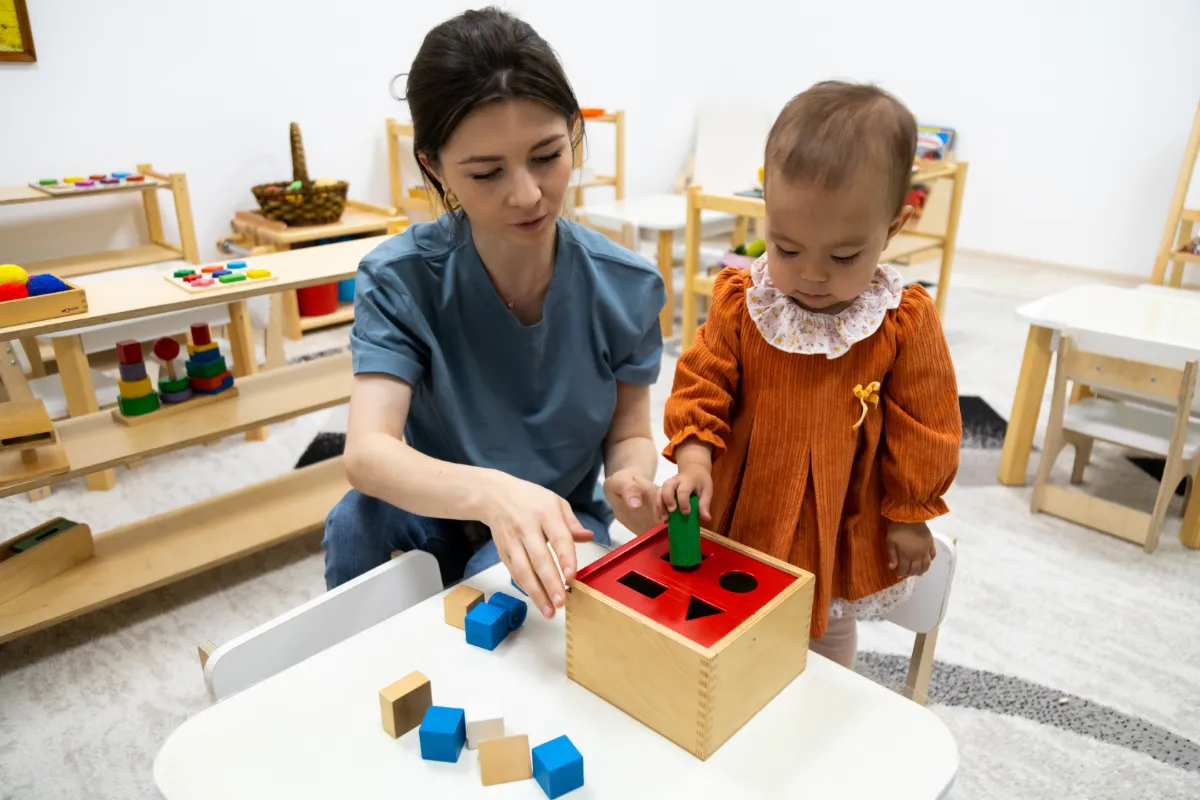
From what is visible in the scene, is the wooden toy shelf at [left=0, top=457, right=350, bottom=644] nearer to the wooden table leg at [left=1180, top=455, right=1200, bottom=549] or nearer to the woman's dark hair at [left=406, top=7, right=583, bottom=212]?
the woman's dark hair at [left=406, top=7, right=583, bottom=212]

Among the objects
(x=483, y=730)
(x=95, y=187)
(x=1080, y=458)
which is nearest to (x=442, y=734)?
(x=483, y=730)

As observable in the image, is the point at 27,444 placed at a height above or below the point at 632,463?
below

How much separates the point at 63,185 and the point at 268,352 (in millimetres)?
791

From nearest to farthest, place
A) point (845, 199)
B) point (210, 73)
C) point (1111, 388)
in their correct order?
point (845, 199), point (1111, 388), point (210, 73)

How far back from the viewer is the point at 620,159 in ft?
12.7

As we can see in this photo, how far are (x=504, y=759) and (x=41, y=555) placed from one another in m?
1.42

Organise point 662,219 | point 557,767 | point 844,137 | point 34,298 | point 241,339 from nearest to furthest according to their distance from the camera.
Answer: point 557,767 → point 844,137 → point 34,298 → point 241,339 → point 662,219

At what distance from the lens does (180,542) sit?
182cm

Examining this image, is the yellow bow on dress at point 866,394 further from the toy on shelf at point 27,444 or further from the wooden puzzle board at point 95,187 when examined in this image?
the wooden puzzle board at point 95,187

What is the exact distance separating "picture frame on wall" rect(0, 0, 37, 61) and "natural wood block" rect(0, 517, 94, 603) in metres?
1.70

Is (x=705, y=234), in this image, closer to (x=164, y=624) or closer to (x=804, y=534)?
(x=164, y=624)

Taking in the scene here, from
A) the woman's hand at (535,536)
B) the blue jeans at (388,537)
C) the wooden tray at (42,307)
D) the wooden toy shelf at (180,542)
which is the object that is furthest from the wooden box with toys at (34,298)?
the woman's hand at (535,536)

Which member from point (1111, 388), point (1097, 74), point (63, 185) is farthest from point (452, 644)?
point (1097, 74)

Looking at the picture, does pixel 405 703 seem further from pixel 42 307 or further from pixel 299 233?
pixel 299 233
